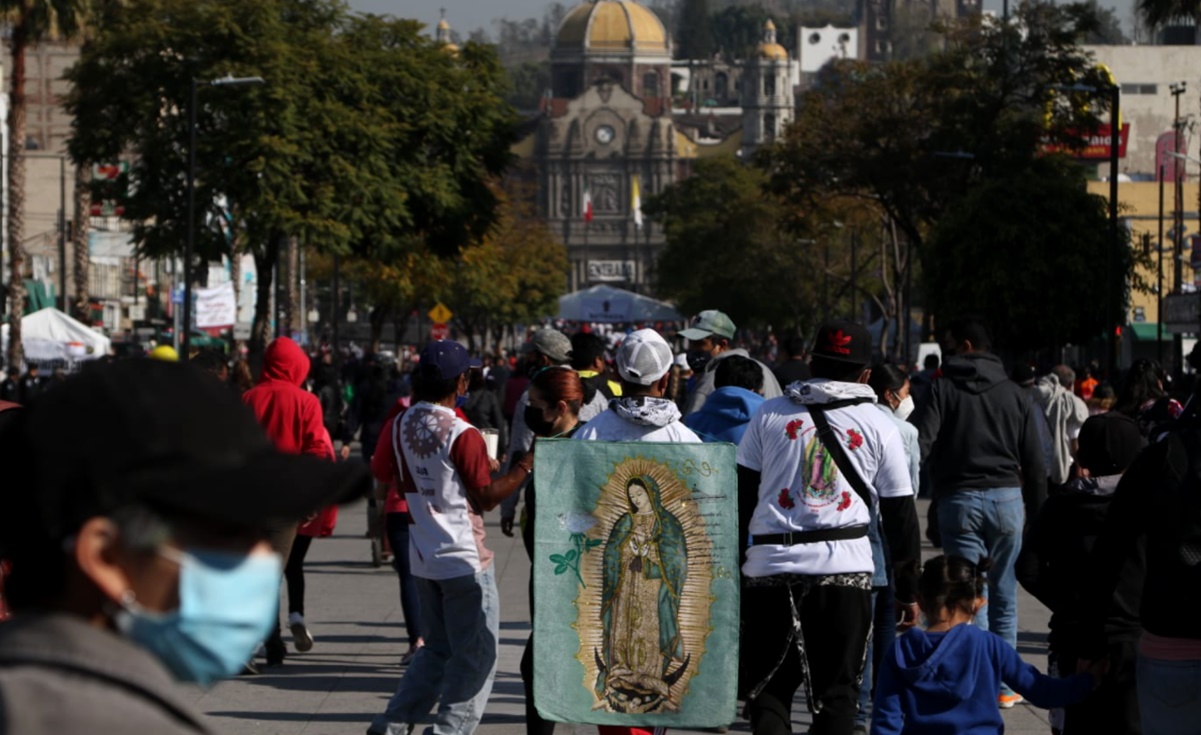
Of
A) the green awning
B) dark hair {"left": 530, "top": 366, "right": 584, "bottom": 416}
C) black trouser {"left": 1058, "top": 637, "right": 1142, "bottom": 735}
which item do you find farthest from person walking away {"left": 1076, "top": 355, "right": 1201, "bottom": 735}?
the green awning

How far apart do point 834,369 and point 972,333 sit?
2.99 metres

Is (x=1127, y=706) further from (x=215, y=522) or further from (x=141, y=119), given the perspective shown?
(x=141, y=119)

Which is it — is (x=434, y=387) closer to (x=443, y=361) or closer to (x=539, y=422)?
(x=443, y=361)

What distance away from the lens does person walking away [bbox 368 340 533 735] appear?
737 cm

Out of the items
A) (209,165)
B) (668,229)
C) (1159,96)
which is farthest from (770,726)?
(668,229)

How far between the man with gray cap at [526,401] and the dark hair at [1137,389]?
261 cm

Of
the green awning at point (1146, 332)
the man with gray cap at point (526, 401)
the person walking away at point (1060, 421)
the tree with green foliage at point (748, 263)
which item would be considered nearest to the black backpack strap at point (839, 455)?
the man with gray cap at point (526, 401)

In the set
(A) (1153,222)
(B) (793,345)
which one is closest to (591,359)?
(B) (793,345)

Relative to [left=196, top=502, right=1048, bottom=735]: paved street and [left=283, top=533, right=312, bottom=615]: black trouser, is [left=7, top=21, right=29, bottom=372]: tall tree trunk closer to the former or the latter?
[left=196, top=502, right=1048, bottom=735]: paved street

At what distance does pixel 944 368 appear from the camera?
965cm

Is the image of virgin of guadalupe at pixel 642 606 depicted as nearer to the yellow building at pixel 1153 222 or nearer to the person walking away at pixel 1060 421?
the person walking away at pixel 1060 421

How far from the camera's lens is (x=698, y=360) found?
11.2 metres

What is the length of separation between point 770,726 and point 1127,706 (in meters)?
1.14

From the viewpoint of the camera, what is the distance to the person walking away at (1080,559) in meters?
6.43
